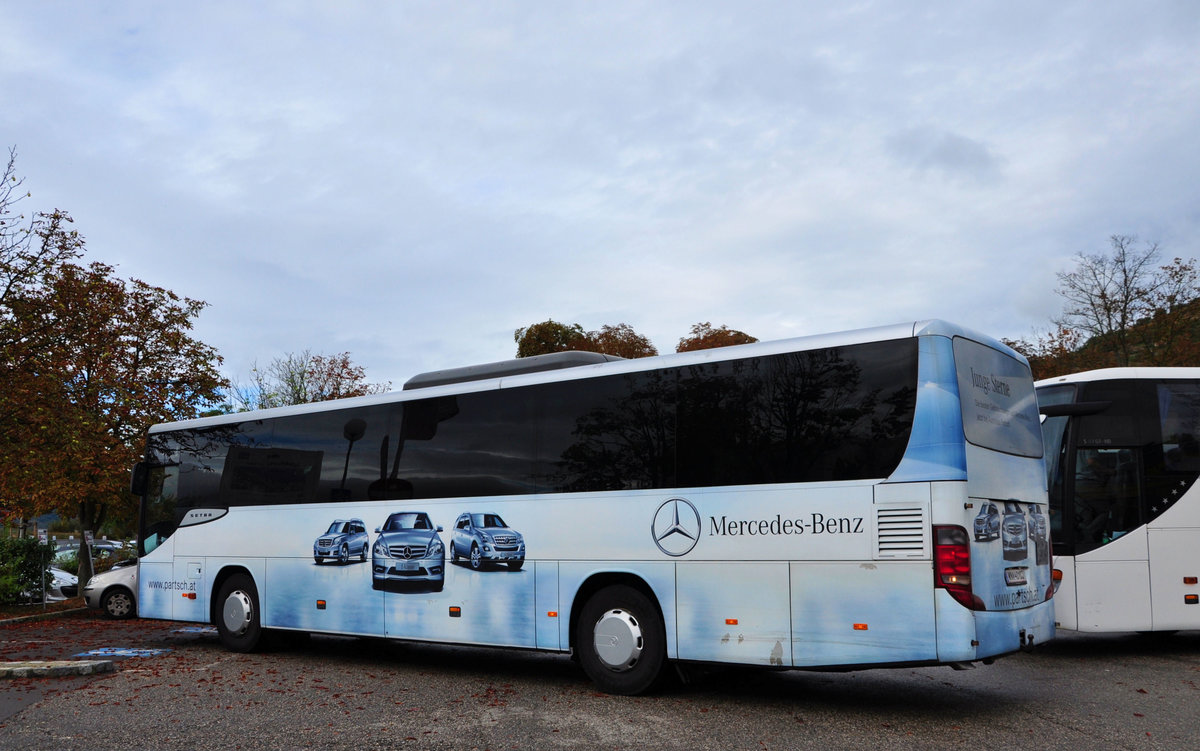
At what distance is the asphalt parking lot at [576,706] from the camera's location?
7.52 m

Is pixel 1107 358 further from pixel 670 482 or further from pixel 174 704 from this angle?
pixel 174 704

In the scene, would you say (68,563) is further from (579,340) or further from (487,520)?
(487,520)

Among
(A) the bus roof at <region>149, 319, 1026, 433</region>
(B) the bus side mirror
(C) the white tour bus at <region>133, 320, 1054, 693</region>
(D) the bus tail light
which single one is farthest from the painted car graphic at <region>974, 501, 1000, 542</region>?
(B) the bus side mirror

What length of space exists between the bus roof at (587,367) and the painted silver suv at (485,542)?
4.95ft

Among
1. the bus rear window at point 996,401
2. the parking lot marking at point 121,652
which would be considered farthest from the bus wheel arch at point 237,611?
the bus rear window at point 996,401

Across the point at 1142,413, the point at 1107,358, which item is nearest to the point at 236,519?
Result: the point at 1142,413

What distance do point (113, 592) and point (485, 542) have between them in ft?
43.2

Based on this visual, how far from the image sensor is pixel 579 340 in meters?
50.5

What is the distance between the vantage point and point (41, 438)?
70.5 feet

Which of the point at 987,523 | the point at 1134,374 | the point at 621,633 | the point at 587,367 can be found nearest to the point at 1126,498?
the point at 1134,374

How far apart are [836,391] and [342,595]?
23.0 feet

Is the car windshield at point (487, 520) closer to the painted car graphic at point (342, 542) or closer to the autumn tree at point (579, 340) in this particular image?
the painted car graphic at point (342, 542)

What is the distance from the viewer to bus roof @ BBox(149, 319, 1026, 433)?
830 cm

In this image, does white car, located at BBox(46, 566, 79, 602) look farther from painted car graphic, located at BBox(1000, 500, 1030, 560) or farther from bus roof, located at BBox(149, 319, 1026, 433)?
painted car graphic, located at BBox(1000, 500, 1030, 560)
